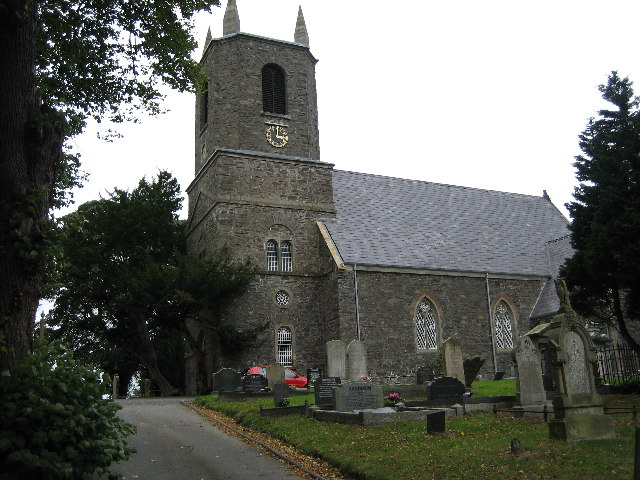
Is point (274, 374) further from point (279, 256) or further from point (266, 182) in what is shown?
point (266, 182)

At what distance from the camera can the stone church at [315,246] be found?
26.6m

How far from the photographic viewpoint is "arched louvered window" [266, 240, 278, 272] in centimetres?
2773

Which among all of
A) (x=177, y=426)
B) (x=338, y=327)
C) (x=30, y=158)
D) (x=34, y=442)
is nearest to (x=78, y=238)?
(x=338, y=327)

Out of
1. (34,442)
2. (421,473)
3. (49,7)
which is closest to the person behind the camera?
(34,442)

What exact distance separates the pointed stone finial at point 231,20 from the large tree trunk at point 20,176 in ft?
74.7

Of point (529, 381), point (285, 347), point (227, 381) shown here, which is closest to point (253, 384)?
point (227, 381)

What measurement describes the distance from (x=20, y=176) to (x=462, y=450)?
25.8 ft

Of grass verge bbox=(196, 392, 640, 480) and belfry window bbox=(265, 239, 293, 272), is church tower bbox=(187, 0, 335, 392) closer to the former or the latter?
belfry window bbox=(265, 239, 293, 272)

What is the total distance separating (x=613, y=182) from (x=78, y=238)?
23185 millimetres

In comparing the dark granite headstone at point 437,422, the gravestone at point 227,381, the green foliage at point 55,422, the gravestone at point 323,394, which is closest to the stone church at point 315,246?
the gravestone at point 227,381

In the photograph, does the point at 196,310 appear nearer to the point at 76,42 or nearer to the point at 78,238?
the point at 78,238

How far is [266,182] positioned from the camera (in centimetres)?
2823

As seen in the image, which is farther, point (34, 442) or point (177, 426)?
point (177, 426)

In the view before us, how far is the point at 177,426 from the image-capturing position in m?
15.8
